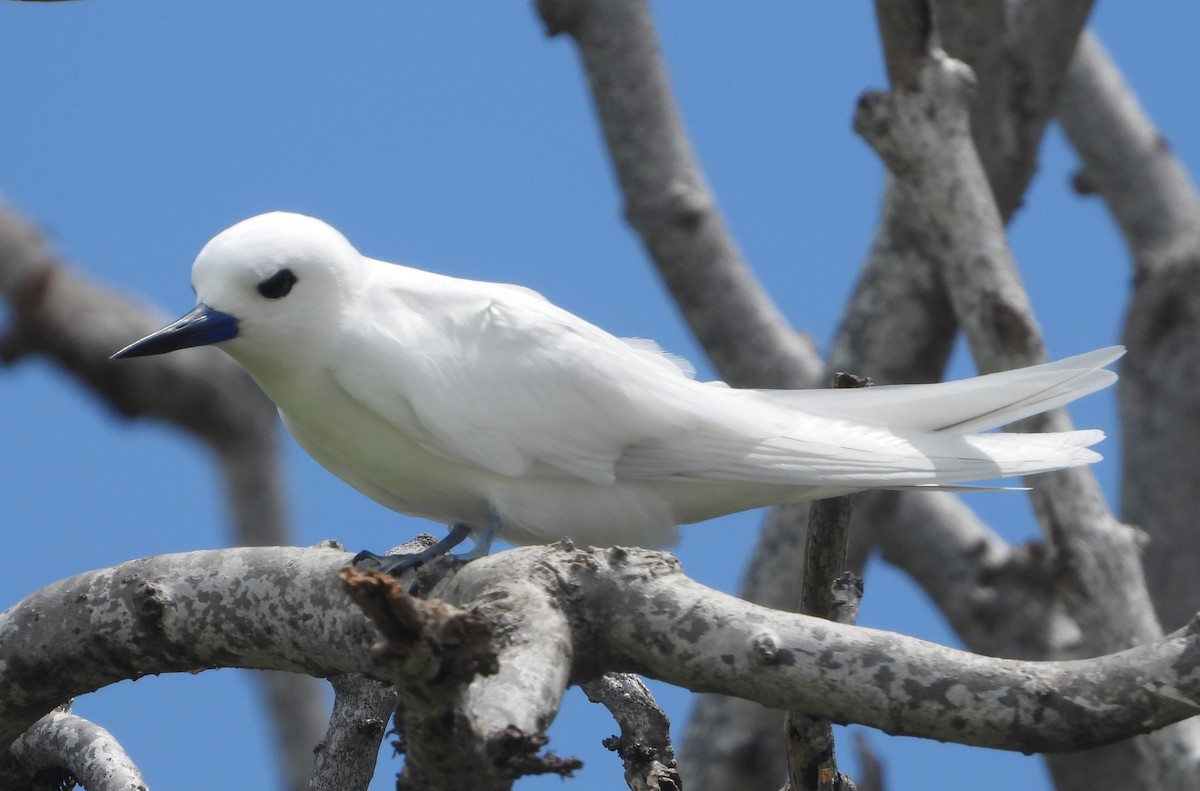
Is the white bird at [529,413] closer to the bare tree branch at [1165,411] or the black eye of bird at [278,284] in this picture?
the black eye of bird at [278,284]

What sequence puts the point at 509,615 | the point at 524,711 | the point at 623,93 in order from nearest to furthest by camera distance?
→ the point at 524,711, the point at 509,615, the point at 623,93

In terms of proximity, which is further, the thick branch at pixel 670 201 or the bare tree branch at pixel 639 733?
the thick branch at pixel 670 201

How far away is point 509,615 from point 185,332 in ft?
6.11

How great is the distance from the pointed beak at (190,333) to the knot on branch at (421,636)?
7.13ft

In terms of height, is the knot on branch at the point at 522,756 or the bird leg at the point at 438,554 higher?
the bird leg at the point at 438,554

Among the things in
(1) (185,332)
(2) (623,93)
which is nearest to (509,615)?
(1) (185,332)

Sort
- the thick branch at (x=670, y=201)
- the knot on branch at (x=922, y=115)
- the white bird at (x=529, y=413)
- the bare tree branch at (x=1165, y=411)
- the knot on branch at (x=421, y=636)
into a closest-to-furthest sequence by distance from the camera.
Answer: the knot on branch at (x=421, y=636)
the white bird at (x=529, y=413)
the knot on branch at (x=922, y=115)
the thick branch at (x=670, y=201)
the bare tree branch at (x=1165, y=411)

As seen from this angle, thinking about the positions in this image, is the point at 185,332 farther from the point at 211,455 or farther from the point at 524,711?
the point at 211,455

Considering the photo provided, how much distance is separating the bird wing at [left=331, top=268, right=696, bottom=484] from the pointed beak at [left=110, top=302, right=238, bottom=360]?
1.17ft

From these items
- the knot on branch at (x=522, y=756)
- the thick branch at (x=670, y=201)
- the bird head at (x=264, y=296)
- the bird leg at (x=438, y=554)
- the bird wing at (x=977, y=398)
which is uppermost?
the thick branch at (x=670, y=201)

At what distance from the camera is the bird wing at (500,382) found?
14.7 ft

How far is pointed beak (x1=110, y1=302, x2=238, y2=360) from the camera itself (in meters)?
4.37

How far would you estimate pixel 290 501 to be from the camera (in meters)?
11.5

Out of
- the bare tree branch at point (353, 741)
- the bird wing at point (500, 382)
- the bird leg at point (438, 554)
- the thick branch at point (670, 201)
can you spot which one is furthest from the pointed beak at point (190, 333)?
the thick branch at point (670, 201)
